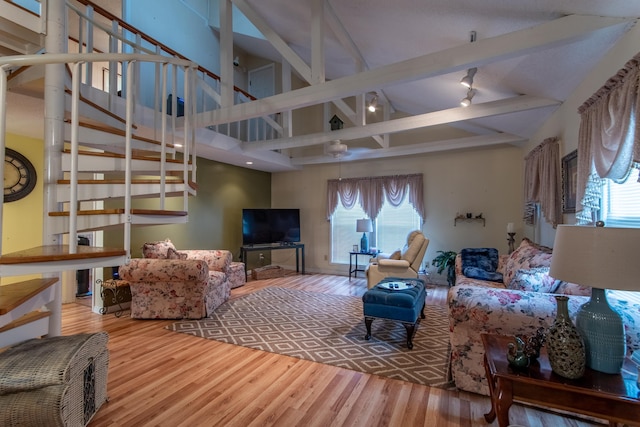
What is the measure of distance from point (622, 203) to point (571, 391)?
186cm

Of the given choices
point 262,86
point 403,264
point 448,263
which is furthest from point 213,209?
point 448,263

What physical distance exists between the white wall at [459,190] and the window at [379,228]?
192 mm

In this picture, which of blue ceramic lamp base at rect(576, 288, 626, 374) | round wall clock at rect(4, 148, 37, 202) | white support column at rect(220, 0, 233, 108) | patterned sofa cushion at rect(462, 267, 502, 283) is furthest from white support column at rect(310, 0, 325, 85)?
round wall clock at rect(4, 148, 37, 202)

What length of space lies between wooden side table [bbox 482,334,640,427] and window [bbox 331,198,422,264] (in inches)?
172

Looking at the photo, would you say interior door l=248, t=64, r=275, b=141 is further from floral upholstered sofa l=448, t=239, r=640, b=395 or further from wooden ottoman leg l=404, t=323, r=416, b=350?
floral upholstered sofa l=448, t=239, r=640, b=395

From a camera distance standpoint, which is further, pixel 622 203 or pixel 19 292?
pixel 622 203

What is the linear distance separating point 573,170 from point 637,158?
56.9 inches

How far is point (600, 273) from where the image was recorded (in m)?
1.17

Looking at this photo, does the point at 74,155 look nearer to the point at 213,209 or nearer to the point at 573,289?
the point at 573,289

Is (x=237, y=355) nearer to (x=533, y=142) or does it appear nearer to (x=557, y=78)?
(x=557, y=78)

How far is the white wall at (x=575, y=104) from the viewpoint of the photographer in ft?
6.35

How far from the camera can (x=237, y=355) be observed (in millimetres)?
2674

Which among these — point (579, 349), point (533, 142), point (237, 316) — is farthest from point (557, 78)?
point (237, 316)

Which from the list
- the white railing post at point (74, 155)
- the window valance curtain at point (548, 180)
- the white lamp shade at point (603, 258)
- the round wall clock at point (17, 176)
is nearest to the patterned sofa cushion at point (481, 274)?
the window valance curtain at point (548, 180)
